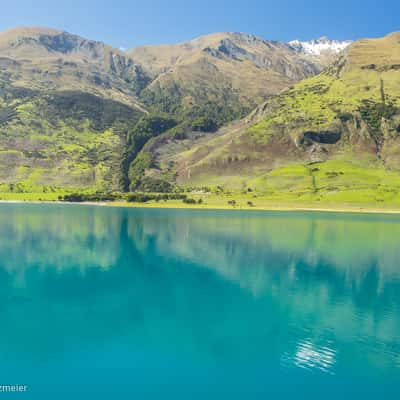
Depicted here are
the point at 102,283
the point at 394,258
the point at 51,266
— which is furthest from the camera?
the point at 394,258

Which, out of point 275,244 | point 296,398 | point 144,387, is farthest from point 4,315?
point 275,244

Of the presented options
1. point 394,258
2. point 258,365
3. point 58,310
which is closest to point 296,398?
point 258,365

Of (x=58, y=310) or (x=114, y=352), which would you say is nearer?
(x=114, y=352)

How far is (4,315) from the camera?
141ft

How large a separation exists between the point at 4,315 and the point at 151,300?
16541 millimetres

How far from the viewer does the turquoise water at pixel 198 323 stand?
30.8 m

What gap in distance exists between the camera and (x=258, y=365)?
110ft

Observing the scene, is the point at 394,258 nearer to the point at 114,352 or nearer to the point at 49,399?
the point at 114,352

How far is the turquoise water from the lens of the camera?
3083 cm

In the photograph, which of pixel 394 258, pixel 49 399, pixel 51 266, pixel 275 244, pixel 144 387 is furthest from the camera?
pixel 275 244

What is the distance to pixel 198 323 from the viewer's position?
42.6 m

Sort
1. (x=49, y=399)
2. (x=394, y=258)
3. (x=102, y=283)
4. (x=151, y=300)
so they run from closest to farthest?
(x=49, y=399) → (x=151, y=300) → (x=102, y=283) → (x=394, y=258)

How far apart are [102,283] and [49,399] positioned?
3058 cm

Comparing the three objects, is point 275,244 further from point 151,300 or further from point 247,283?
point 151,300
